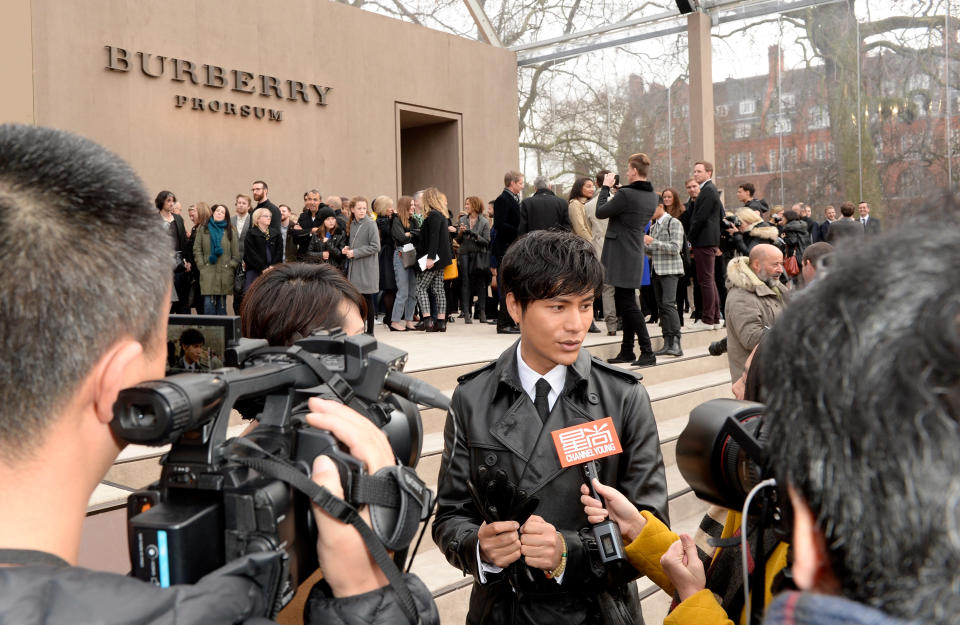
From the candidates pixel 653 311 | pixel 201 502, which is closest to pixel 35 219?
pixel 201 502

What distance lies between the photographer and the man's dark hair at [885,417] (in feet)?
1.86

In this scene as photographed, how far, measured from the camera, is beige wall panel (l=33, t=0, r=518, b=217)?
991 cm

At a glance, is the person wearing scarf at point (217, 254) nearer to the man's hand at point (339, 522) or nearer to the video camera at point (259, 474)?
the video camera at point (259, 474)

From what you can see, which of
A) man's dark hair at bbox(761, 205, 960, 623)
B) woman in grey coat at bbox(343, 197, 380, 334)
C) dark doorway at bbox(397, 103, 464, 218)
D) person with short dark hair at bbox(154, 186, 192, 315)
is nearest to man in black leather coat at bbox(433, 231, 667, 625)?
man's dark hair at bbox(761, 205, 960, 623)

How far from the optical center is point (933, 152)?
12531 mm

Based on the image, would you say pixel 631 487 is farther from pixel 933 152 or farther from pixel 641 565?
pixel 933 152

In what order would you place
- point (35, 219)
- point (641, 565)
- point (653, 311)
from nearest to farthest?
point (35, 219) < point (641, 565) < point (653, 311)

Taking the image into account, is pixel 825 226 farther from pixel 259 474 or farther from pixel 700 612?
pixel 259 474

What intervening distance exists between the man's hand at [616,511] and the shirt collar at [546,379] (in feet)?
1.16

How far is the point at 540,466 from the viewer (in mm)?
1911

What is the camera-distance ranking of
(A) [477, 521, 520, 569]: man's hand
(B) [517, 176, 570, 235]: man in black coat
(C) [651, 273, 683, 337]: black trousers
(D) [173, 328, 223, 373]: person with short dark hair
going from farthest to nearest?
1. (B) [517, 176, 570, 235]: man in black coat
2. (C) [651, 273, 683, 337]: black trousers
3. (A) [477, 521, 520, 569]: man's hand
4. (D) [173, 328, 223, 373]: person with short dark hair

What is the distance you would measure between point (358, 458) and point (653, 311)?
26.7ft

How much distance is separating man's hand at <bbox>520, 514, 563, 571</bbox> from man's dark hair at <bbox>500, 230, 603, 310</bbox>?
674 millimetres

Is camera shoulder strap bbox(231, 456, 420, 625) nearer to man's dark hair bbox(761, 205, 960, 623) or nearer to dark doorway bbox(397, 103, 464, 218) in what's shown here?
man's dark hair bbox(761, 205, 960, 623)
